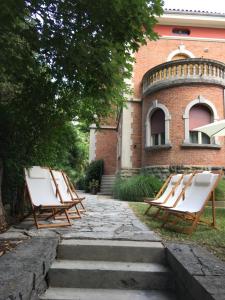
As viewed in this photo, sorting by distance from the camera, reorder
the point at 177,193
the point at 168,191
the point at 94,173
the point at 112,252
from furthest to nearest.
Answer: the point at 94,173, the point at 168,191, the point at 177,193, the point at 112,252

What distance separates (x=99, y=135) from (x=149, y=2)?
58.5ft

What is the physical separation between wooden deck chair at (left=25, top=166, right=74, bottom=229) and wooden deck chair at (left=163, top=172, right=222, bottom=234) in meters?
1.84

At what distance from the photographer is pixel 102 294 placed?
3.13 meters

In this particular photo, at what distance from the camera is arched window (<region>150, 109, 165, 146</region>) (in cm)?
1389

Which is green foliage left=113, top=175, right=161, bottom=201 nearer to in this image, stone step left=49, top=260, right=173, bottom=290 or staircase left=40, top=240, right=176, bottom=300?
staircase left=40, top=240, right=176, bottom=300

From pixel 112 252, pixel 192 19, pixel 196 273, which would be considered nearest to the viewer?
pixel 196 273

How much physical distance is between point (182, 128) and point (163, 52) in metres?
6.05

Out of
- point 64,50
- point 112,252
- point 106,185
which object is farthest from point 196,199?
point 106,185

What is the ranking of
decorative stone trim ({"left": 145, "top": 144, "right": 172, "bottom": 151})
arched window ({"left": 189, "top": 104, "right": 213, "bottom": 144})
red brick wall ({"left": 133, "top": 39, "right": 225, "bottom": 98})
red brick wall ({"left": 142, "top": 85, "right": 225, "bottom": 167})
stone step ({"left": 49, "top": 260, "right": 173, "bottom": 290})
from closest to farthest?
stone step ({"left": 49, "top": 260, "right": 173, "bottom": 290}), red brick wall ({"left": 142, "top": 85, "right": 225, "bottom": 167}), decorative stone trim ({"left": 145, "top": 144, "right": 172, "bottom": 151}), arched window ({"left": 189, "top": 104, "right": 213, "bottom": 144}), red brick wall ({"left": 133, "top": 39, "right": 225, "bottom": 98})

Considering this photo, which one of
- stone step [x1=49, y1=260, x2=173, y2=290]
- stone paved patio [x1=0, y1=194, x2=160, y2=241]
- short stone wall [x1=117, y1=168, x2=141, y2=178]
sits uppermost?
short stone wall [x1=117, y1=168, x2=141, y2=178]

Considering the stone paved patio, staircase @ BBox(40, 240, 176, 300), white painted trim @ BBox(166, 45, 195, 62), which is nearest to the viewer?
staircase @ BBox(40, 240, 176, 300)

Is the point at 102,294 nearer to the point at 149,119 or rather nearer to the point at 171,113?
the point at 171,113

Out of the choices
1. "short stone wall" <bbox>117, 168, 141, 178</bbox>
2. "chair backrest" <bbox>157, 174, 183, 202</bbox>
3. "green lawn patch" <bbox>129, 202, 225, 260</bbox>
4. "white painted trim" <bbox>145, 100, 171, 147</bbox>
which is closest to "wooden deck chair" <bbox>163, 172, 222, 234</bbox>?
"green lawn patch" <bbox>129, 202, 225, 260</bbox>

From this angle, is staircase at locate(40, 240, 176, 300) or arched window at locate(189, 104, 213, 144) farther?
arched window at locate(189, 104, 213, 144)
